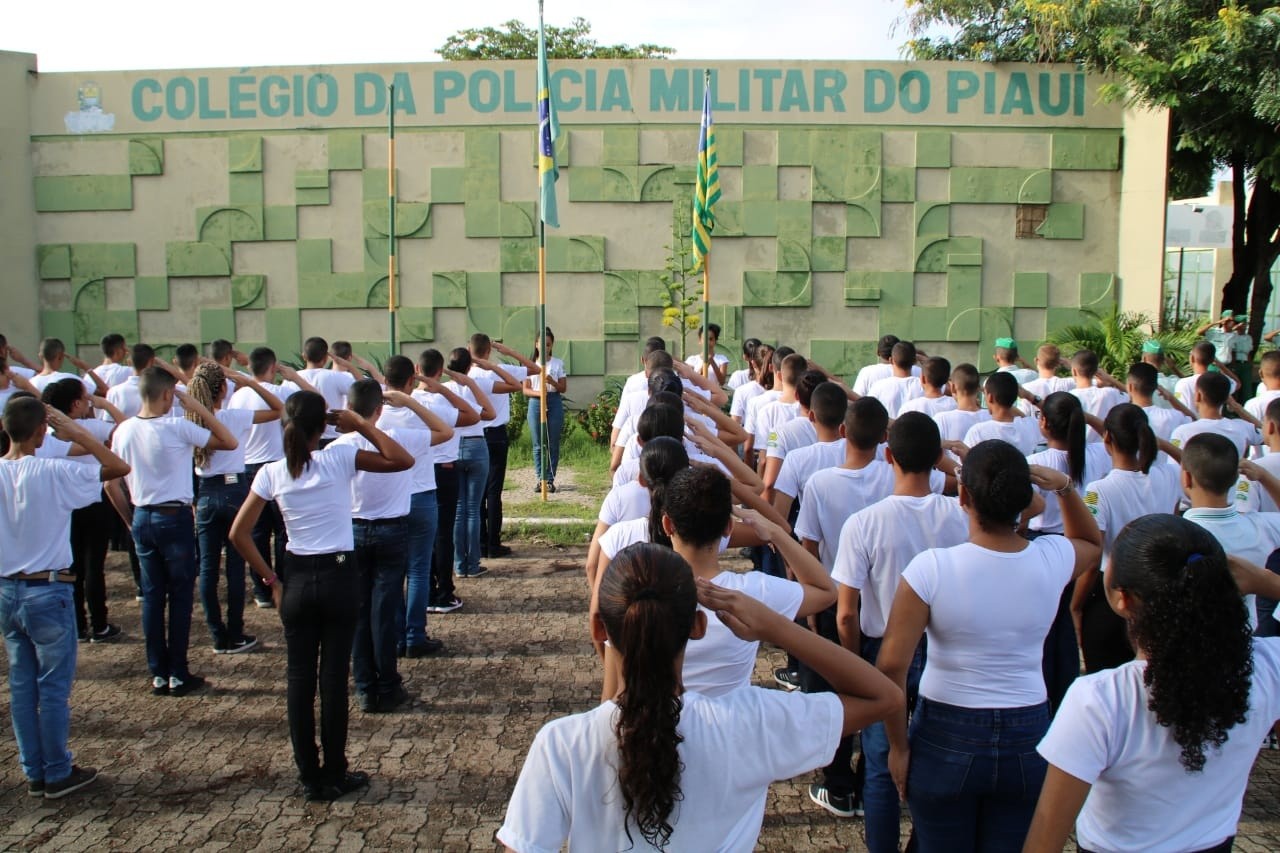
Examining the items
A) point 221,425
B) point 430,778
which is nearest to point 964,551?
point 430,778

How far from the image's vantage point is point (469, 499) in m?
8.57

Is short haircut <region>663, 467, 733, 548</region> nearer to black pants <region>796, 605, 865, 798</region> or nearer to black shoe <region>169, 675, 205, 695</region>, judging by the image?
black pants <region>796, 605, 865, 798</region>

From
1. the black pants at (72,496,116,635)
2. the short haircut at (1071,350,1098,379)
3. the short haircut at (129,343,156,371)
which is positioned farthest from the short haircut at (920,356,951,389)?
the short haircut at (129,343,156,371)

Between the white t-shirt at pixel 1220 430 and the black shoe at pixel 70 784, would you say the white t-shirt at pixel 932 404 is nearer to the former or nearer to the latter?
the white t-shirt at pixel 1220 430

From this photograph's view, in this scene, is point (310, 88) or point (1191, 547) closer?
point (1191, 547)

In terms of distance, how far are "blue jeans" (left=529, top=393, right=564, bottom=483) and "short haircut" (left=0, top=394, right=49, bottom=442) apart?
21.8ft

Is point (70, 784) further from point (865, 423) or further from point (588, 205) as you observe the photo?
point (588, 205)

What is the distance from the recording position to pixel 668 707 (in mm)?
2111

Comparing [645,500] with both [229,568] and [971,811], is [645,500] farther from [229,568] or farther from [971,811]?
[229,568]

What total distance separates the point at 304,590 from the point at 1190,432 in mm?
5216

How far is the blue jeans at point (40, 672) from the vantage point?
4.96 meters

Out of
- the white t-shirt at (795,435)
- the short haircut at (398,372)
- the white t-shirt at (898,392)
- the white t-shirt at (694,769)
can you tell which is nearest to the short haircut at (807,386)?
the white t-shirt at (795,435)

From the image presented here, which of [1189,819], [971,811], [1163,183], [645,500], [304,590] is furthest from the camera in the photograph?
[1163,183]

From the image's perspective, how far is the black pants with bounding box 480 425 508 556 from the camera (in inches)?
366
